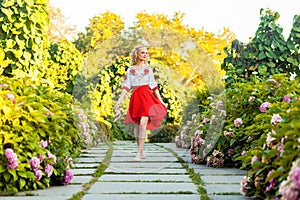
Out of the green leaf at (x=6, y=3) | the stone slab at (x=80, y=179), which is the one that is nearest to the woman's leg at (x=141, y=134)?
the stone slab at (x=80, y=179)

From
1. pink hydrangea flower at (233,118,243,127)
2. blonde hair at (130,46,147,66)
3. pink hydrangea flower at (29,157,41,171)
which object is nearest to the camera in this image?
pink hydrangea flower at (29,157,41,171)

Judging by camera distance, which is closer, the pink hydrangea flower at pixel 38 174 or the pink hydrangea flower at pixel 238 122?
the pink hydrangea flower at pixel 38 174

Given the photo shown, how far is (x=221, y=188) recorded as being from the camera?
→ 3.47 m

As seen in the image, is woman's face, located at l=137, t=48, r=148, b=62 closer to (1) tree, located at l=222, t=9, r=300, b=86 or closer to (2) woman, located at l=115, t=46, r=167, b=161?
(2) woman, located at l=115, t=46, r=167, b=161

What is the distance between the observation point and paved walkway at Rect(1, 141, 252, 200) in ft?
10.3

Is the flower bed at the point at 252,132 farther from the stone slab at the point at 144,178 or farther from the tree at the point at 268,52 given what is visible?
the tree at the point at 268,52

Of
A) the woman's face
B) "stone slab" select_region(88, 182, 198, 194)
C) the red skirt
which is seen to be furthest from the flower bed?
the woman's face

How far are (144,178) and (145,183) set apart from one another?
321 mm

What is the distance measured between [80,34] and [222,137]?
48.5 feet

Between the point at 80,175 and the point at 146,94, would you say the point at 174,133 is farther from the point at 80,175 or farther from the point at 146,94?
the point at 80,175

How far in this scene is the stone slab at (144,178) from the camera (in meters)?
3.91

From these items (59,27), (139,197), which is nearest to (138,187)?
(139,197)

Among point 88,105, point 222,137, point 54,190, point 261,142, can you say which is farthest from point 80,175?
point 88,105

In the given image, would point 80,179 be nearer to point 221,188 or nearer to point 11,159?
point 11,159
